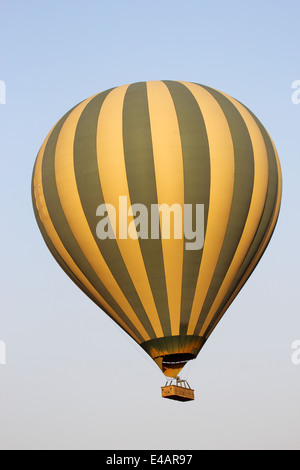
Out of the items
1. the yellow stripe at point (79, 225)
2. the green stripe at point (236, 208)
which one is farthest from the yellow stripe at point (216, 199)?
the yellow stripe at point (79, 225)

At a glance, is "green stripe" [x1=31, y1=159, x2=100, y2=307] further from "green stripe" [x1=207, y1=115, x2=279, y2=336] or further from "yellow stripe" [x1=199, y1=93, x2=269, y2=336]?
"green stripe" [x1=207, y1=115, x2=279, y2=336]

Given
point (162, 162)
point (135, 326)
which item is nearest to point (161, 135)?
point (162, 162)

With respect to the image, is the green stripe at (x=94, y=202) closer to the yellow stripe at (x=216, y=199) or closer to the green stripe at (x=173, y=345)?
the green stripe at (x=173, y=345)

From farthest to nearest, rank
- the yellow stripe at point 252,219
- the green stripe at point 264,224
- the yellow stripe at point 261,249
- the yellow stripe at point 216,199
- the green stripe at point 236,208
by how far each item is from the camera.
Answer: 1. the yellow stripe at point 261,249
2. the green stripe at point 264,224
3. the yellow stripe at point 252,219
4. the green stripe at point 236,208
5. the yellow stripe at point 216,199

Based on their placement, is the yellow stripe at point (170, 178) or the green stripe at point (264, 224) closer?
the yellow stripe at point (170, 178)

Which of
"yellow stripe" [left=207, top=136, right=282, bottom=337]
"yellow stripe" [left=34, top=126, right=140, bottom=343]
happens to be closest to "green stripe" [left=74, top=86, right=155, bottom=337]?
"yellow stripe" [left=34, top=126, right=140, bottom=343]

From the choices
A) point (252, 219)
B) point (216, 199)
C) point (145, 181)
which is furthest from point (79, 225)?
point (252, 219)

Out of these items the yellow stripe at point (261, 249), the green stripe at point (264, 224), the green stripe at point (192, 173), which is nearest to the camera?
the green stripe at point (192, 173)
